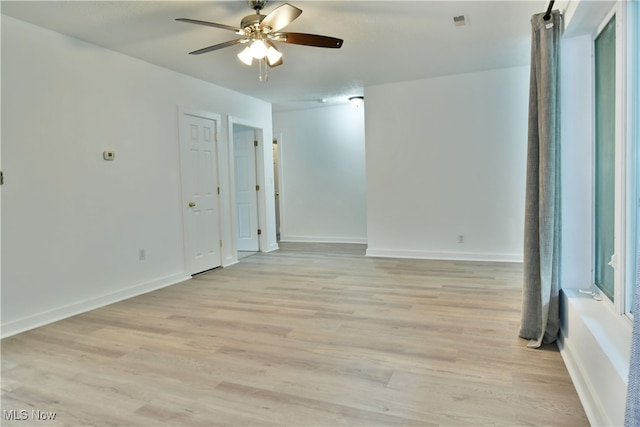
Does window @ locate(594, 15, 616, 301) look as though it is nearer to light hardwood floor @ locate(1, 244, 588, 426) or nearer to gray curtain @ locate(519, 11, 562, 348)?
gray curtain @ locate(519, 11, 562, 348)

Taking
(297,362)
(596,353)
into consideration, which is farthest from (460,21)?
(297,362)

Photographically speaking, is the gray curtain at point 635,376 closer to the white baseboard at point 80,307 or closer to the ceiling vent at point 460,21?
the ceiling vent at point 460,21

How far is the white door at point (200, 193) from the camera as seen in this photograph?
4.82 metres

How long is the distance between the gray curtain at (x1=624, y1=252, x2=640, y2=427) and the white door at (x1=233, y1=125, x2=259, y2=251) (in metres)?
5.92

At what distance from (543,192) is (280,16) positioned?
2.04 meters

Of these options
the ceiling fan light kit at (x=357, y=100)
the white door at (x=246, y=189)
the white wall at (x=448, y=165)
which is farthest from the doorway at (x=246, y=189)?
the white wall at (x=448, y=165)

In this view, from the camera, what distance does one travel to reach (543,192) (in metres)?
2.51

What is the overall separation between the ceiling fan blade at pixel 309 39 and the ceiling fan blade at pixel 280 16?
0.41ft

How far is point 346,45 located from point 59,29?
2.52 metres

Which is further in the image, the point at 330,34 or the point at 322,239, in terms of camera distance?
the point at 322,239

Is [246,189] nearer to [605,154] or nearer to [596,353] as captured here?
[605,154]

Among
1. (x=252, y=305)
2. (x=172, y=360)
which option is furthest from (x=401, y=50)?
(x=172, y=360)

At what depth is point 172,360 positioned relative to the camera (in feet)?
8.38

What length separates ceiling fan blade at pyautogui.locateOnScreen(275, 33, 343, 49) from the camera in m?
2.79
